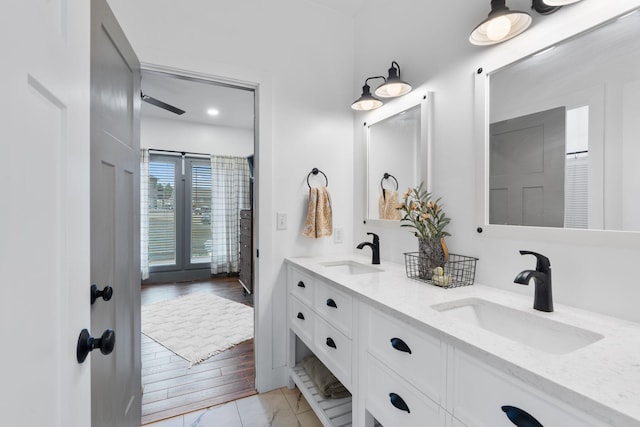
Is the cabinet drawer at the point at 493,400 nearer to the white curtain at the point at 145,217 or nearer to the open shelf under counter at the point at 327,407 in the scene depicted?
the open shelf under counter at the point at 327,407

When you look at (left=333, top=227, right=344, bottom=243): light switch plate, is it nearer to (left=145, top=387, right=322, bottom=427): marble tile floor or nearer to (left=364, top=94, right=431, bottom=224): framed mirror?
(left=364, top=94, right=431, bottom=224): framed mirror

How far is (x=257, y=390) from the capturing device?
203cm

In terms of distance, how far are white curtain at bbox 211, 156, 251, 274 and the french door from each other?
163 mm

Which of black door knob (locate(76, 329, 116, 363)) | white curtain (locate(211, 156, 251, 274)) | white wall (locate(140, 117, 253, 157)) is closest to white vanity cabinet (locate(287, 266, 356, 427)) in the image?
black door knob (locate(76, 329, 116, 363))

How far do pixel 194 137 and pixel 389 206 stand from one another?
13.5ft

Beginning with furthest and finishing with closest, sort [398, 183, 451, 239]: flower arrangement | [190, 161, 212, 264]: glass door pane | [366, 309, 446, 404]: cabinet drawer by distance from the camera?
[190, 161, 212, 264]: glass door pane
[398, 183, 451, 239]: flower arrangement
[366, 309, 446, 404]: cabinet drawer

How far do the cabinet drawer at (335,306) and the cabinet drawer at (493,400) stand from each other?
579 mm

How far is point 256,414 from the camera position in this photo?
5.92 feet

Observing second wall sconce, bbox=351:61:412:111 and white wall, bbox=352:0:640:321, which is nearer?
white wall, bbox=352:0:640:321

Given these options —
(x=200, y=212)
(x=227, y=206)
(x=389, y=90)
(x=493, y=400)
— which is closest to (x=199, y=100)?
(x=227, y=206)

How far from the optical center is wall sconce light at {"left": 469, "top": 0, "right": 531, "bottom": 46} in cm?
113

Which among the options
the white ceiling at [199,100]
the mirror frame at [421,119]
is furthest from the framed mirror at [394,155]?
the white ceiling at [199,100]

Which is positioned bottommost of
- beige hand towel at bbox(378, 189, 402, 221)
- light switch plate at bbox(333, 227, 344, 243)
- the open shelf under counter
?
the open shelf under counter
